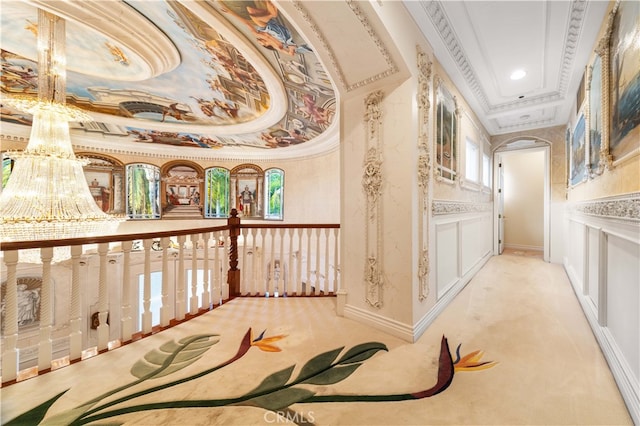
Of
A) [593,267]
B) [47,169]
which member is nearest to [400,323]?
[593,267]

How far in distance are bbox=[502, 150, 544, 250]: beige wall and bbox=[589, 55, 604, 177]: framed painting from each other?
573 centimetres

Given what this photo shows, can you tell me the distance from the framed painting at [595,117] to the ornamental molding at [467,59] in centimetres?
44

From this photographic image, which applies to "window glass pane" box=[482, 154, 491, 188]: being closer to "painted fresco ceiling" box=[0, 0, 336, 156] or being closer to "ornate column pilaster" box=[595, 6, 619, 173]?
"ornate column pilaster" box=[595, 6, 619, 173]

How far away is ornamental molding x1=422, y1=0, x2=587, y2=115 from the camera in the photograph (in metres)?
2.52

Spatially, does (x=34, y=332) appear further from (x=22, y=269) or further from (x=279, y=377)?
(x=279, y=377)

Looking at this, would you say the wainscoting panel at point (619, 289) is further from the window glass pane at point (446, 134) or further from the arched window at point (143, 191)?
the arched window at point (143, 191)

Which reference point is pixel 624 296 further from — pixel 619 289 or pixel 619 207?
pixel 619 207

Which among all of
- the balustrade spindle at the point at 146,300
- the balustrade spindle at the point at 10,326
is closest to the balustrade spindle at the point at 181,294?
the balustrade spindle at the point at 146,300

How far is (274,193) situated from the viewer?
9.80 metres

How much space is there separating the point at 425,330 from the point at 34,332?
9.62 m

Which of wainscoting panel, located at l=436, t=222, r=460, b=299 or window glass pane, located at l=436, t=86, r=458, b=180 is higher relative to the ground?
window glass pane, located at l=436, t=86, r=458, b=180

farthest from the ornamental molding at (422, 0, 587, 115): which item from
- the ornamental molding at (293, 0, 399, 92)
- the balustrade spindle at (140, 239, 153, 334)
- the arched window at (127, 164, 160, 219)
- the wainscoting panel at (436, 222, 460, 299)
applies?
the arched window at (127, 164, 160, 219)

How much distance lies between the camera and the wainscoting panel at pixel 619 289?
163cm

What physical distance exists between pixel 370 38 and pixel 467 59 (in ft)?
6.52
